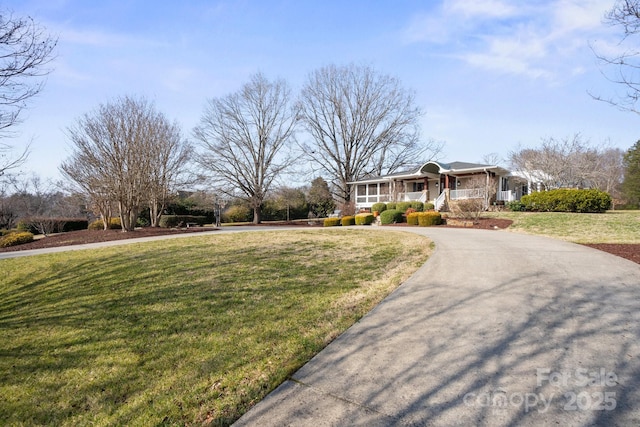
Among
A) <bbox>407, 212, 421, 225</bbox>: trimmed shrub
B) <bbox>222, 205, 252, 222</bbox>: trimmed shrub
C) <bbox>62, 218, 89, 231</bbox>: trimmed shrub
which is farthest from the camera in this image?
<bbox>222, 205, 252, 222</bbox>: trimmed shrub

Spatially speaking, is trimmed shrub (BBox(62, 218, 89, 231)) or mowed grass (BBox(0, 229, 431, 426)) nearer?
mowed grass (BBox(0, 229, 431, 426))

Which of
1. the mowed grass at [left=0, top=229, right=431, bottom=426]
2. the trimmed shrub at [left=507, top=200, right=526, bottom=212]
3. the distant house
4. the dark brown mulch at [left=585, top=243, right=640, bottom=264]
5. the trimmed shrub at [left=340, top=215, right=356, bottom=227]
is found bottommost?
the mowed grass at [left=0, top=229, right=431, bottom=426]

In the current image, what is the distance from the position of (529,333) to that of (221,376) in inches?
114

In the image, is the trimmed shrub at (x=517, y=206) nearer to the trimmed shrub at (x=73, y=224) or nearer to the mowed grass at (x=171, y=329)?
the mowed grass at (x=171, y=329)

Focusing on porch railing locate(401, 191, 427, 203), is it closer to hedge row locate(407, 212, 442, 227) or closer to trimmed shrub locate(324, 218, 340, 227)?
trimmed shrub locate(324, 218, 340, 227)

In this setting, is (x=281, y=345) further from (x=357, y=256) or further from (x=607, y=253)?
(x=607, y=253)

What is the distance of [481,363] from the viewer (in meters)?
2.69

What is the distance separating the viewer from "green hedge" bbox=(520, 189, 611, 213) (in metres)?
18.0

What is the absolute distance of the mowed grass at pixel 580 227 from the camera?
1026 centimetres

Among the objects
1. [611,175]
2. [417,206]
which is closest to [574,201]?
[417,206]

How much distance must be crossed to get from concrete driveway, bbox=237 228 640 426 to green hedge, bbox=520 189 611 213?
1636 centimetres

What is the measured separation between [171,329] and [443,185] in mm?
24350

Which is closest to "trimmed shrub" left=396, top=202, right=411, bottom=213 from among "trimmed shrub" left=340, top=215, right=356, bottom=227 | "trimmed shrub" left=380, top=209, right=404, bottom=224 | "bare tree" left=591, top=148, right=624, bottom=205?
"trimmed shrub" left=380, top=209, right=404, bottom=224

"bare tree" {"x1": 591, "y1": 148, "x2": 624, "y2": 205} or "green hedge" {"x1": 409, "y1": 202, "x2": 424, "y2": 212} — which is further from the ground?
"bare tree" {"x1": 591, "y1": 148, "x2": 624, "y2": 205}
